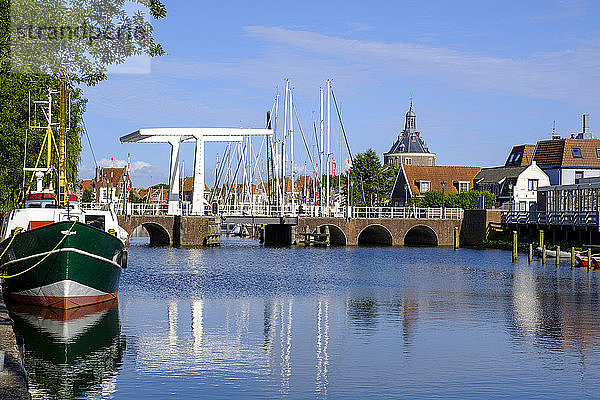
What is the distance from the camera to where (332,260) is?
52.6 m

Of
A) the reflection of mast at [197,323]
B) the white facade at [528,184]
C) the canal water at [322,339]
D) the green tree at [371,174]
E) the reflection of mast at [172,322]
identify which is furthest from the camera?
the green tree at [371,174]

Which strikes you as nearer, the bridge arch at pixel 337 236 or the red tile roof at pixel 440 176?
the bridge arch at pixel 337 236

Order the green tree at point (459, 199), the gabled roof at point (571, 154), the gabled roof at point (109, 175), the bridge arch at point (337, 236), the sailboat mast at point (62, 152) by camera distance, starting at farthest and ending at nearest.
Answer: the green tree at point (459, 199), the gabled roof at point (571, 154), the gabled roof at point (109, 175), the bridge arch at point (337, 236), the sailboat mast at point (62, 152)

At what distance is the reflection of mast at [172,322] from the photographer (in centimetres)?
2120

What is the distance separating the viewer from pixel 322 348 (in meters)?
20.5

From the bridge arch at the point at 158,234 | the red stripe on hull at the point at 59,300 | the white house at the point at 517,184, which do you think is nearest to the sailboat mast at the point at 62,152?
the red stripe on hull at the point at 59,300

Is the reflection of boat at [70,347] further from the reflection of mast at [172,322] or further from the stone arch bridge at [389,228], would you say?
the stone arch bridge at [389,228]

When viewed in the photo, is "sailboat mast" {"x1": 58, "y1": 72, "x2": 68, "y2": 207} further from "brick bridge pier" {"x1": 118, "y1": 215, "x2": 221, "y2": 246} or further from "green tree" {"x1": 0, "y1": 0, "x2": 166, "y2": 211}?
"brick bridge pier" {"x1": 118, "y1": 215, "x2": 221, "y2": 246}

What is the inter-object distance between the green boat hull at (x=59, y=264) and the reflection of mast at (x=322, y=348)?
6.77 metres

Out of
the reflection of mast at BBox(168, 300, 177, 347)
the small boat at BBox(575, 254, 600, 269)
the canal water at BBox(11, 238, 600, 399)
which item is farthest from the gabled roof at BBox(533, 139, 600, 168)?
the reflection of mast at BBox(168, 300, 177, 347)

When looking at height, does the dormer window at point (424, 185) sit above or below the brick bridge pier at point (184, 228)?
above

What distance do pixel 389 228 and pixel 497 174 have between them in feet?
87.4

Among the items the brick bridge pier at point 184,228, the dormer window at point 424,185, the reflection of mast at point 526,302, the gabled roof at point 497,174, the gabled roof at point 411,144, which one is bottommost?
the reflection of mast at point 526,302

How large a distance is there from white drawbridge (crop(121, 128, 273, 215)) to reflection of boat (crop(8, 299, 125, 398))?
35378 mm
